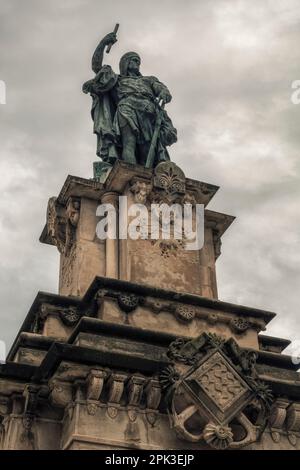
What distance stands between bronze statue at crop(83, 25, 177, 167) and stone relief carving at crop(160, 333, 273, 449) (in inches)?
264

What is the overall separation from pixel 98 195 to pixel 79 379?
20.7 feet

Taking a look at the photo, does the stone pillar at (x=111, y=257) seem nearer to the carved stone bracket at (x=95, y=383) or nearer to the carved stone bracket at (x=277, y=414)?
the carved stone bracket at (x=95, y=383)

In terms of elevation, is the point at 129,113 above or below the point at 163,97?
below

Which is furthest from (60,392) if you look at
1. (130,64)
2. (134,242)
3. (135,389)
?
(130,64)

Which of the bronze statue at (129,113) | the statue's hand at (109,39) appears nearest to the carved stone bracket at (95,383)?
the bronze statue at (129,113)

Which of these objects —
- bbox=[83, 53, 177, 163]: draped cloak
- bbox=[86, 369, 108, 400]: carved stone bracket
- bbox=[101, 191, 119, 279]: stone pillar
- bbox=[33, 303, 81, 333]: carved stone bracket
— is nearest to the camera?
bbox=[86, 369, 108, 400]: carved stone bracket

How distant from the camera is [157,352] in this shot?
50.3ft

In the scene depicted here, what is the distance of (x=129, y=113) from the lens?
69.7 feet

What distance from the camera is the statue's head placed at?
74.7 feet

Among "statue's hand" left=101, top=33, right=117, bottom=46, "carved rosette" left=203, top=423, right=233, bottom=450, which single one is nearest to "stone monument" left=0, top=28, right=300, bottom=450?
"carved rosette" left=203, top=423, right=233, bottom=450

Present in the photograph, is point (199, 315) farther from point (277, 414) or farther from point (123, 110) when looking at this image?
point (123, 110)

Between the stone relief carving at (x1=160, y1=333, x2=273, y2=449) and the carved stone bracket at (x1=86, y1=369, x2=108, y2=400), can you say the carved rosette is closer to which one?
the stone relief carving at (x1=160, y1=333, x2=273, y2=449)

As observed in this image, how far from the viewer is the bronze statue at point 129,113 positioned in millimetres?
21109

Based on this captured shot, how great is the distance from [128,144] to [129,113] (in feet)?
2.87
